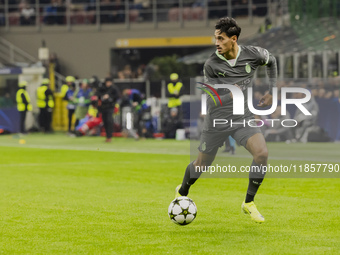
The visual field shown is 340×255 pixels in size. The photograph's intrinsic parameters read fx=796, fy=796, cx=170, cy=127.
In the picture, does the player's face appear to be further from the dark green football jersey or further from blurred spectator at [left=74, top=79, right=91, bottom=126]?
blurred spectator at [left=74, top=79, right=91, bottom=126]

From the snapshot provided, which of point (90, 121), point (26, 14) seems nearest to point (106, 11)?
point (26, 14)

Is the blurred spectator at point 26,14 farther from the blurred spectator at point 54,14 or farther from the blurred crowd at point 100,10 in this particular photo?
the blurred spectator at point 54,14

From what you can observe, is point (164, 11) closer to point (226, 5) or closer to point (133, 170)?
point (226, 5)

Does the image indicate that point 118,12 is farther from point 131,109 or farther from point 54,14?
point 131,109

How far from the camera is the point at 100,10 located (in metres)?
41.0

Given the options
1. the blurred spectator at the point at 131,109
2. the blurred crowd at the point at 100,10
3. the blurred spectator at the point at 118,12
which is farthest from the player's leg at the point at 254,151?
the blurred spectator at the point at 118,12

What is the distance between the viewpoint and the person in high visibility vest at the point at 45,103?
99.5ft

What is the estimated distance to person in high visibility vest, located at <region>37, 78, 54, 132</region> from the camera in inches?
1193

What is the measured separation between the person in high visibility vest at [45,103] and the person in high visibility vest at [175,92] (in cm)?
641

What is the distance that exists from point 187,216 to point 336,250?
1838 millimetres

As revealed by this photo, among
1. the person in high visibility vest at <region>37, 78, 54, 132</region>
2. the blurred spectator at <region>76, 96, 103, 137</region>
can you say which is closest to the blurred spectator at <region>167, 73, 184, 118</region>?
the blurred spectator at <region>76, 96, 103, 137</region>

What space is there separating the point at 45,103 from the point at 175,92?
6.97 meters

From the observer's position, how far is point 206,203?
1052 centimetres

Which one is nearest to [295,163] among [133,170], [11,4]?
[133,170]
